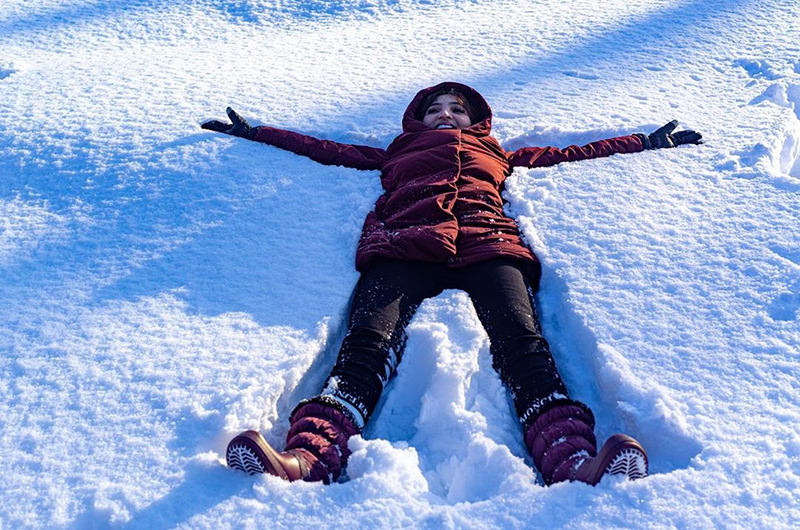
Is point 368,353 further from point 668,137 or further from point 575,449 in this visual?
point 668,137

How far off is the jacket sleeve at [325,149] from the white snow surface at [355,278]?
64mm

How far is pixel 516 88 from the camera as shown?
3777 millimetres

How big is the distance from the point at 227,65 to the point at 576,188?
2.42m

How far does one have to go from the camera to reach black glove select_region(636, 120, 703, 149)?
313 cm

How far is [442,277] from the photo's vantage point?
239 centimetres

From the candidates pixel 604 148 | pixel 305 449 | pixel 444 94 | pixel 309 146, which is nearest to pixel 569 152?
pixel 604 148

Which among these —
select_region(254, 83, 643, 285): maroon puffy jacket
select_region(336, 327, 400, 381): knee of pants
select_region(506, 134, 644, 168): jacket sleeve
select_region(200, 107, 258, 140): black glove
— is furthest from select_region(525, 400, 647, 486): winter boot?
select_region(200, 107, 258, 140): black glove

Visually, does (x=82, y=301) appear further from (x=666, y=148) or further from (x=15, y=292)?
(x=666, y=148)

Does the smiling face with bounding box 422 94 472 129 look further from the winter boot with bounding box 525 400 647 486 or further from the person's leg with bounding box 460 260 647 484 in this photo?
the winter boot with bounding box 525 400 647 486

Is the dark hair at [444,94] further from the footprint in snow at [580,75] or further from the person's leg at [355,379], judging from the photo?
the person's leg at [355,379]

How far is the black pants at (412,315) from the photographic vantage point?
1.96m

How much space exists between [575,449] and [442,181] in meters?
1.23

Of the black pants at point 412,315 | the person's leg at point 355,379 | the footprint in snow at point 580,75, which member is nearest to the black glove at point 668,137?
the footprint in snow at point 580,75

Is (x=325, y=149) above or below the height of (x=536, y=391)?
above
